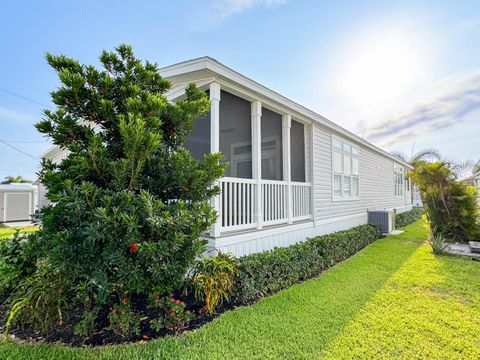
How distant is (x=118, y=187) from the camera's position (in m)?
2.74

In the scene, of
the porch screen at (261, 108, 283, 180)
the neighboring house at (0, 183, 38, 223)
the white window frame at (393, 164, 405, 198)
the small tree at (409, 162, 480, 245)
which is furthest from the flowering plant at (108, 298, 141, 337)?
the neighboring house at (0, 183, 38, 223)

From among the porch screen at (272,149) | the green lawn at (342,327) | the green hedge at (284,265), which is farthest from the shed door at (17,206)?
the green lawn at (342,327)

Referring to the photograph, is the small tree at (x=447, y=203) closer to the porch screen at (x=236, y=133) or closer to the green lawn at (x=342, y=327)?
the green lawn at (x=342, y=327)

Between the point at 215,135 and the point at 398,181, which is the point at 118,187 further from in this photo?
the point at 398,181

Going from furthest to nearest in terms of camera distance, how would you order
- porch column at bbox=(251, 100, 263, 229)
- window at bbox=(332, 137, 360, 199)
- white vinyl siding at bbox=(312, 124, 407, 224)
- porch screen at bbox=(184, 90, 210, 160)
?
window at bbox=(332, 137, 360, 199)
white vinyl siding at bbox=(312, 124, 407, 224)
porch screen at bbox=(184, 90, 210, 160)
porch column at bbox=(251, 100, 263, 229)

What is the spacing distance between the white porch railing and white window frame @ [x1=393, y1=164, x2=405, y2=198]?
1171cm

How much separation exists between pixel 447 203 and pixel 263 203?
23.9ft

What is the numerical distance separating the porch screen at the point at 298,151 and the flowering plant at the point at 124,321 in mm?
5858

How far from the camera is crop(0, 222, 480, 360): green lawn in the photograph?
2.62 metres

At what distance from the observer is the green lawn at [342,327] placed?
262 cm

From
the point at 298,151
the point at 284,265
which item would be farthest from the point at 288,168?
the point at 284,265

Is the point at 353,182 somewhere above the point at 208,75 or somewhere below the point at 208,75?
below

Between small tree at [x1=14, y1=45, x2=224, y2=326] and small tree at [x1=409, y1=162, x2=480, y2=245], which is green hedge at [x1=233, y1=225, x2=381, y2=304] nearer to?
small tree at [x1=14, y1=45, x2=224, y2=326]

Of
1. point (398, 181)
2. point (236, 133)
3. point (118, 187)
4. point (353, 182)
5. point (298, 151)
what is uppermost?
point (236, 133)
